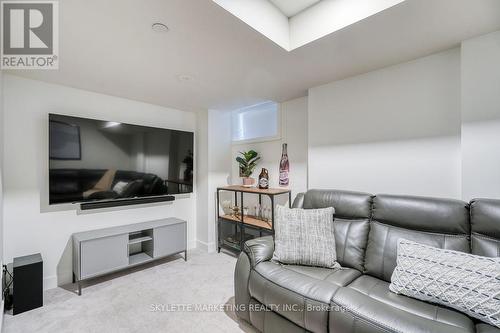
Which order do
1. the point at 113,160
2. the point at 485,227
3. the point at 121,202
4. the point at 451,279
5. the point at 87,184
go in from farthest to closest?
the point at 121,202 < the point at 113,160 < the point at 87,184 < the point at 485,227 < the point at 451,279

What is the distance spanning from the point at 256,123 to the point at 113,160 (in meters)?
1.96

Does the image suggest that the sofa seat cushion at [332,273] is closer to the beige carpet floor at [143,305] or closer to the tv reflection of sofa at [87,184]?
the beige carpet floor at [143,305]

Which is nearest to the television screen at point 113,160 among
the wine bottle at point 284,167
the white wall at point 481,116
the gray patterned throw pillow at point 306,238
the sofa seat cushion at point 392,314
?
the wine bottle at point 284,167

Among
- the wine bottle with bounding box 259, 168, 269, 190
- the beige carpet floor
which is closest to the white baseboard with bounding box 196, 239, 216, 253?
the beige carpet floor

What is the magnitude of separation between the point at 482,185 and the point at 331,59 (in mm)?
1421

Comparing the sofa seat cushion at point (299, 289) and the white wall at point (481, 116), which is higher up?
the white wall at point (481, 116)

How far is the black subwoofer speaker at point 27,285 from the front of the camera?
185cm

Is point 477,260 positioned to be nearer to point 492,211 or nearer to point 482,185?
point 492,211

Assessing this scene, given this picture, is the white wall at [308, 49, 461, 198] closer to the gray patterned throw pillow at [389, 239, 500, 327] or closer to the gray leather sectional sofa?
the gray leather sectional sofa

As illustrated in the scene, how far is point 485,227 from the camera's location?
4.45 feet

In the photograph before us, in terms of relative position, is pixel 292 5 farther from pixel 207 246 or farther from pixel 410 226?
pixel 207 246

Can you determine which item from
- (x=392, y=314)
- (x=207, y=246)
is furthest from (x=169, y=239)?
(x=392, y=314)

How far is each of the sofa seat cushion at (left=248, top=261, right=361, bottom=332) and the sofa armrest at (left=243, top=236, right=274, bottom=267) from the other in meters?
0.05

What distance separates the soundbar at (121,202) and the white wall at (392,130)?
1990mm
